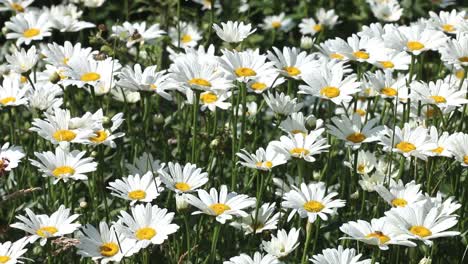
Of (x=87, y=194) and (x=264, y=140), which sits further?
(x=264, y=140)

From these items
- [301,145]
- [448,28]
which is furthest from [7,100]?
[448,28]

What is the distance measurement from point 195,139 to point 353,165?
1.92ft

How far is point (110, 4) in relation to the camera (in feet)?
19.1

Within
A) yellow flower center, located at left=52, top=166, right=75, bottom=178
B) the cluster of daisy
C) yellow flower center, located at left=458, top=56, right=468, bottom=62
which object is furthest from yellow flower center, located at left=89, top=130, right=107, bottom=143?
yellow flower center, located at left=458, top=56, right=468, bottom=62

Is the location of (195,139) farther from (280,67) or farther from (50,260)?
(50,260)

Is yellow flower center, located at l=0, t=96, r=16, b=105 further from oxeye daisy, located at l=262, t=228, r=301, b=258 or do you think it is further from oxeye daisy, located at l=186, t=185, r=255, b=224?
oxeye daisy, located at l=262, t=228, r=301, b=258

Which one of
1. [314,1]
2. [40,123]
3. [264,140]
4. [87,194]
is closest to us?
[40,123]

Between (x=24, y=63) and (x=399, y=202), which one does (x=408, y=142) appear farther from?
(x=24, y=63)

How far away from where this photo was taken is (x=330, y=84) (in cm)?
342

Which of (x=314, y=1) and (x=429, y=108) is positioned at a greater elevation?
(x=314, y=1)

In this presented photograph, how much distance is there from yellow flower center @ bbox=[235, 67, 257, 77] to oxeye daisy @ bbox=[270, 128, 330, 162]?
0.98 ft

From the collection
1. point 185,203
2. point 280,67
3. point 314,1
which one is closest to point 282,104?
point 280,67

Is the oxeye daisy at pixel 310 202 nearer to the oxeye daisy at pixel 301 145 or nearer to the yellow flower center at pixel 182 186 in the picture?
the oxeye daisy at pixel 301 145

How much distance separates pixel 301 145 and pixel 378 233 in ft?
1.84
